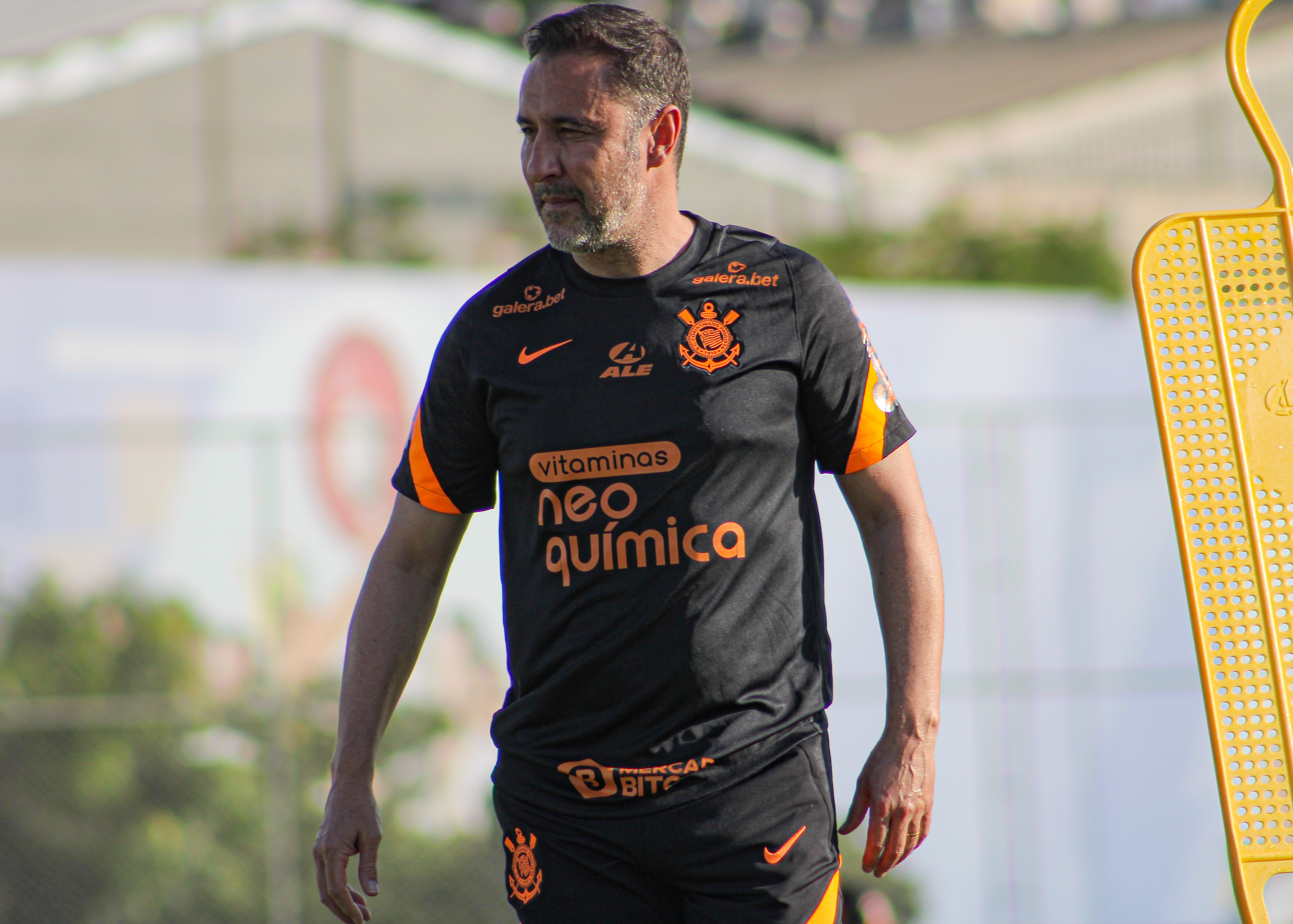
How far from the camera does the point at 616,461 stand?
7.63 feet

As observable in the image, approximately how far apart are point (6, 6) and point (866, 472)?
38.0 ft

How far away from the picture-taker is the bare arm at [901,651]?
236cm

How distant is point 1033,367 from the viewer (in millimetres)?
10430

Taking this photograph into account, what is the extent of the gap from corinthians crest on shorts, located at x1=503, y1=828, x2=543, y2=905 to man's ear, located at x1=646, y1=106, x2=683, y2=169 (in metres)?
1.15

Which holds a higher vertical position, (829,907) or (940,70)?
(940,70)

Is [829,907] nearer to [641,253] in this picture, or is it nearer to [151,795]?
[641,253]

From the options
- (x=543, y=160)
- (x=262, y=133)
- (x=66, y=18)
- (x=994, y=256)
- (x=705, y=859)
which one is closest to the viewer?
(x=705, y=859)

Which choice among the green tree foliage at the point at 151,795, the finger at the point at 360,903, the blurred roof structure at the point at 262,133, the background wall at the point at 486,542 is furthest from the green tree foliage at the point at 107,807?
the blurred roof structure at the point at 262,133

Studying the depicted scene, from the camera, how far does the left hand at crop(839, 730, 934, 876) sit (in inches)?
92.4

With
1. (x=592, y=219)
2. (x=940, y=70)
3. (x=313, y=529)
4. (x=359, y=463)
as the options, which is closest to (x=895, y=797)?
(x=592, y=219)

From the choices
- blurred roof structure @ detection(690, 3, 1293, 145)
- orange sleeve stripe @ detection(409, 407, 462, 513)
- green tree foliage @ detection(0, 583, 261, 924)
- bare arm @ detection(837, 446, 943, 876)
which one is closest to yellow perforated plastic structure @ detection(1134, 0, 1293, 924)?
bare arm @ detection(837, 446, 943, 876)

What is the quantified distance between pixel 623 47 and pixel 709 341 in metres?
0.52

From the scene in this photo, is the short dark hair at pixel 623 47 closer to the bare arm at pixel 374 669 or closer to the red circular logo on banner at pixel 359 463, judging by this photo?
the bare arm at pixel 374 669

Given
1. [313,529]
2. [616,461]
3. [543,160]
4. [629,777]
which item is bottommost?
[629,777]
